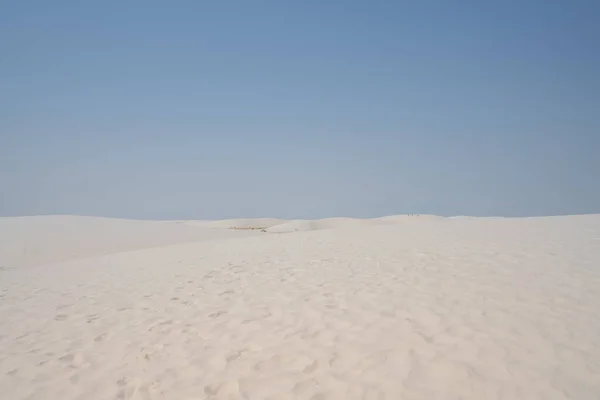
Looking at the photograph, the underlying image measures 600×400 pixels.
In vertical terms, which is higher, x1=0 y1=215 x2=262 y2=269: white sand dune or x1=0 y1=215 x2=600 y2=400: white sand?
x1=0 y1=215 x2=262 y2=269: white sand dune

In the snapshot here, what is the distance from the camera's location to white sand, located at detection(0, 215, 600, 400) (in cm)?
378

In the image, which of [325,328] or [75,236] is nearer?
[325,328]

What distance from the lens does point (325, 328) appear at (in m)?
5.08

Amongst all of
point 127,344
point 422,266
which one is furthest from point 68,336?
point 422,266

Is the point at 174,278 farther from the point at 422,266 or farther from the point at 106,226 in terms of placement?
the point at 106,226

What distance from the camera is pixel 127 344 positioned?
5145 mm

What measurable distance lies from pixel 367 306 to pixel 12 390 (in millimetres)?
4614

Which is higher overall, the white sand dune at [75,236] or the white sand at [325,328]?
the white sand dune at [75,236]

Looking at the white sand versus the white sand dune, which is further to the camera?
the white sand dune

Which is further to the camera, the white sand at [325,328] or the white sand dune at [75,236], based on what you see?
the white sand dune at [75,236]

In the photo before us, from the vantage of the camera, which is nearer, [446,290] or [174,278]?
[446,290]

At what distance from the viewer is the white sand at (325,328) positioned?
12.4 feet

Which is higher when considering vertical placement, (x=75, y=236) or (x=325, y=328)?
(x=75, y=236)

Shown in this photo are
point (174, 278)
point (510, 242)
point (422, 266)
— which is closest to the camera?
point (422, 266)
